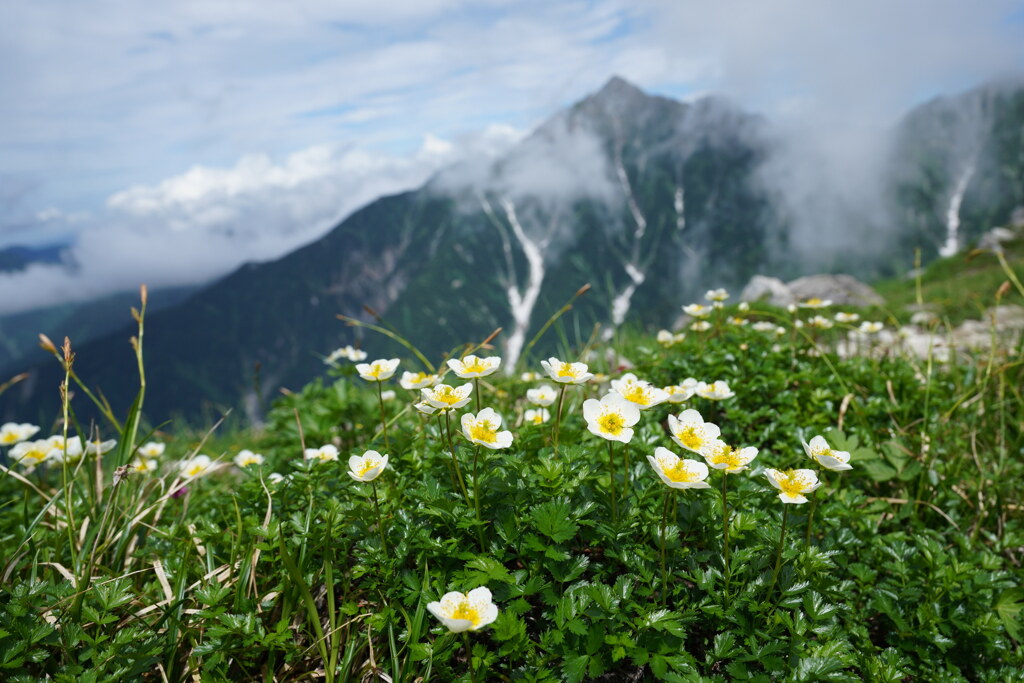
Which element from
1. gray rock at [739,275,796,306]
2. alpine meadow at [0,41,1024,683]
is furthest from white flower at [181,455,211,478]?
gray rock at [739,275,796,306]

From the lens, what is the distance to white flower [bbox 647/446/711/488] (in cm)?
183

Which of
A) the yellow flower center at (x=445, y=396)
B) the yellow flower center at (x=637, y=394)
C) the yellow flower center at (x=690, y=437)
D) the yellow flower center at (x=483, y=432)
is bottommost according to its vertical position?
the yellow flower center at (x=637, y=394)

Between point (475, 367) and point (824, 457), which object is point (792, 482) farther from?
point (475, 367)

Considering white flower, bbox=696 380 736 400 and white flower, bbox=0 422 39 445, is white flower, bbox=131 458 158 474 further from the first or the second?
white flower, bbox=696 380 736 400

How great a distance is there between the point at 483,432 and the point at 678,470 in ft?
2.37

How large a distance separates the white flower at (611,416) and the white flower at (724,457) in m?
0.27

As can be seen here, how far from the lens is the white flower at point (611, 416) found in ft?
6.88

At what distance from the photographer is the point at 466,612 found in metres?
1.73

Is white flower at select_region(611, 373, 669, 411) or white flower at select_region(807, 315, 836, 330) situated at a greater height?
white flower at select_region(611, 373, 669, 411)

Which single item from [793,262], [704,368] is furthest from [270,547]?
[793,262]

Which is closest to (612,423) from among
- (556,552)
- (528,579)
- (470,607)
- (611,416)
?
(611,416)

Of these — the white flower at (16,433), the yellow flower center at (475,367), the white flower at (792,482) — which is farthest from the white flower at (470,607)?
the white flower at (16,433)

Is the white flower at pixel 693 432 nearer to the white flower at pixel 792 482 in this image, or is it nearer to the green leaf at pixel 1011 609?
the white flower at pixel 792 482

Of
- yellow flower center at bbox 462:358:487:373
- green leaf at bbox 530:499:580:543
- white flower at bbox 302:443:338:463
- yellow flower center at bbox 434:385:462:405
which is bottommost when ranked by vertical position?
white flower at bbox 302:443:338:463
